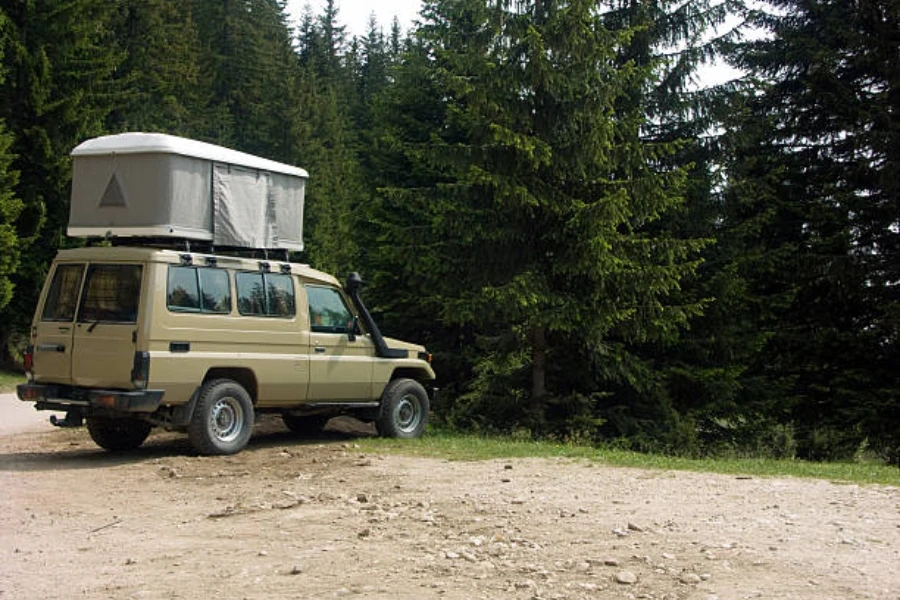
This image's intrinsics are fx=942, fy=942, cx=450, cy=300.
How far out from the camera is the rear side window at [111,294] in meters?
10.6

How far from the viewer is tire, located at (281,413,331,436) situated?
14214mm

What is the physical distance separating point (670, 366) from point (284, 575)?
13.8m

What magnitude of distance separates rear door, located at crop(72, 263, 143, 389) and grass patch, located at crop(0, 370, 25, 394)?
1578 cm

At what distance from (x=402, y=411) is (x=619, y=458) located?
360cm

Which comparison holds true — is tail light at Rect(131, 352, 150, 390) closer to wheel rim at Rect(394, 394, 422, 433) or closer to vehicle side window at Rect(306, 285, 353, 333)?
vehicle side window at Rect(306, 285, 353, 333)

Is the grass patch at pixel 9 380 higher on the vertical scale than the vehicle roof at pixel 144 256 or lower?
lower

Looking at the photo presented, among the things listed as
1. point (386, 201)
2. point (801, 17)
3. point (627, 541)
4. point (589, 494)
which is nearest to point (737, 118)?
point (801, 17)

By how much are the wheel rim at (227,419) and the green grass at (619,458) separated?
179cm

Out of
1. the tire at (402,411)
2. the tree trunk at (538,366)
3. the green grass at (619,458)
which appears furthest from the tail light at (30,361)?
the tree trunk at (538,366)

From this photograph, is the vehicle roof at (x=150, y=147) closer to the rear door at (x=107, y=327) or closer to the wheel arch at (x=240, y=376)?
the rear door at (x=107, y=327)

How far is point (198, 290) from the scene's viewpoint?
11078 mm

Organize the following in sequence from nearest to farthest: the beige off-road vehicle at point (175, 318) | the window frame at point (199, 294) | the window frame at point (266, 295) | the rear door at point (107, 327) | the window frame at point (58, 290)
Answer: the rear door at point (107, 327)
the beige off-road vehicle at point (175, 318)
the window frame at point (199, 294)
the window frame at point (58, 290)
the window frame at point (266, 295)

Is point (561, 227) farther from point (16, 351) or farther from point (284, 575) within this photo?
point (16, 351)

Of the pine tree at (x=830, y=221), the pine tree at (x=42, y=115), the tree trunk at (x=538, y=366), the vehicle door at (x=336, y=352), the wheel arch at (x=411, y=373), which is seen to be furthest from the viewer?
the pine tree at (x=42, y=115)
